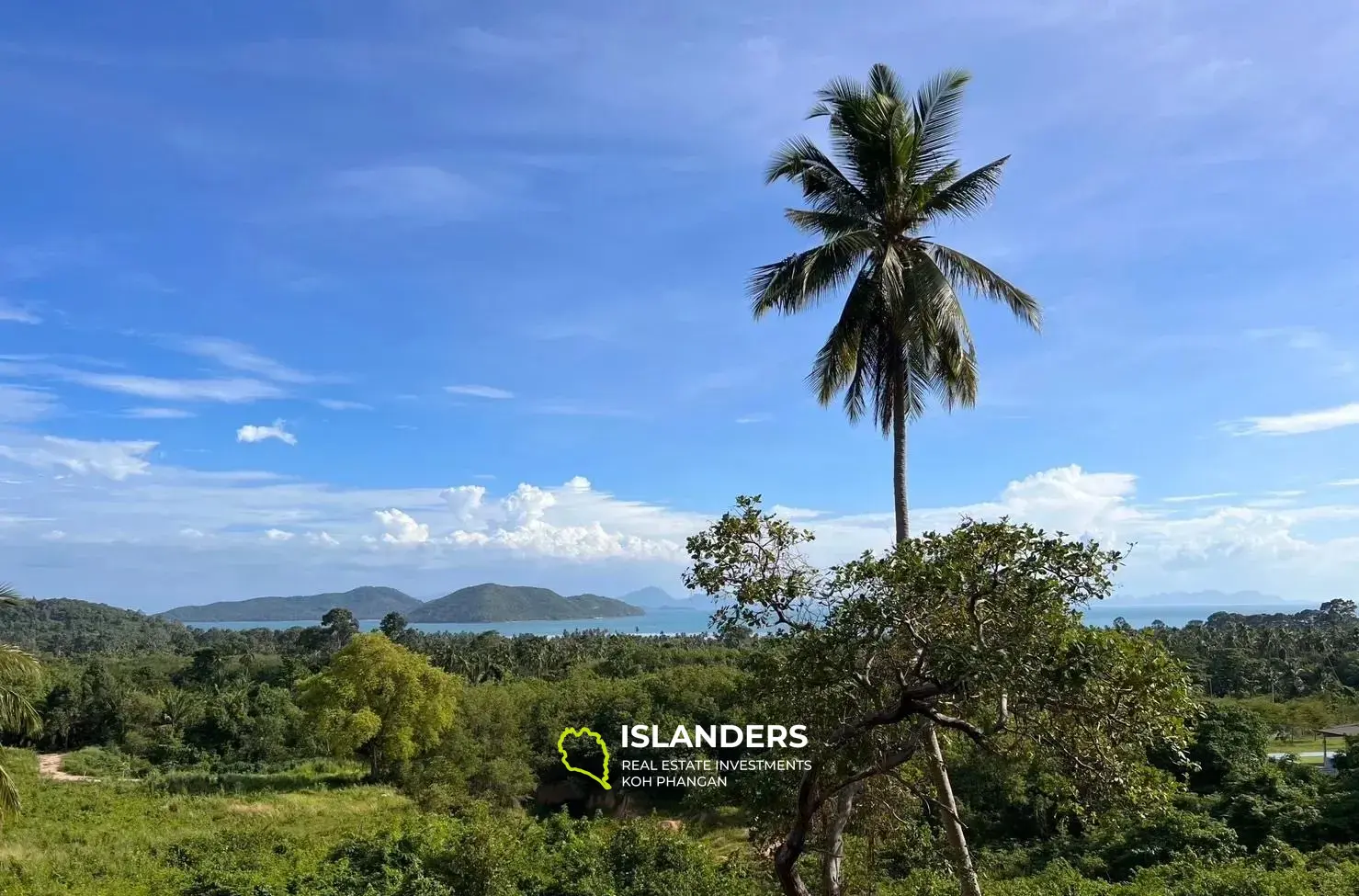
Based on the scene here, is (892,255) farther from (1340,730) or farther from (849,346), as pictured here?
(1340,730)

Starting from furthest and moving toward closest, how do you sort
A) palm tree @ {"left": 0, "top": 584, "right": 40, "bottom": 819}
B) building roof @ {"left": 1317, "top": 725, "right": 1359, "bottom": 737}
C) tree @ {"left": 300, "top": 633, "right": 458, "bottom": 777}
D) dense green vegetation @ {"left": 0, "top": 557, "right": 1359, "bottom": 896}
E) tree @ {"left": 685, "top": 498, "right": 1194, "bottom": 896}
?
1. building roof @ {"left": 1317, "top": 725, "right": 1359, "bottom": 737}
2. tree @ {"left": 300, "top": 633, "right": 458, "bottom": 777}
3. palm tree @ {"left": 0, "top": 584, "right": 40, "bottom": 819}
4. dense green vegetation @ {"left": 0, "top": 557, "right": 1359, "bottom": 896}
5. tree @ {"left": 685, "top": 498, "right": 1194, "bottom": 896}

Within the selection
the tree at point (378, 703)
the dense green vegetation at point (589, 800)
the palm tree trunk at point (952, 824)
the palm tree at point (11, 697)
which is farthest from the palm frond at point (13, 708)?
the tree at point (378, 703)

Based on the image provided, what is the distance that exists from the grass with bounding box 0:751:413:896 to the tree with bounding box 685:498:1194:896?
9889mm

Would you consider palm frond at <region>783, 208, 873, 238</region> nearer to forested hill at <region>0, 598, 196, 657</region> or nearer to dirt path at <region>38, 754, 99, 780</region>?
dirt path at <region>38, 754, 99, 780</region>

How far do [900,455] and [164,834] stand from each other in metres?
17.5

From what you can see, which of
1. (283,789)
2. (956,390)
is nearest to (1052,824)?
(956,390)

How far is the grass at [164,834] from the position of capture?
43.0ft

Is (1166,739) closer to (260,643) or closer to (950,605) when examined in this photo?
(950,605)

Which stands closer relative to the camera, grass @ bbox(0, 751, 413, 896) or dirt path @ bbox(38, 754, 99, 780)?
grass @ bbox(0, 751, 413, 896)

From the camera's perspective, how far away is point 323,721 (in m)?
24.4

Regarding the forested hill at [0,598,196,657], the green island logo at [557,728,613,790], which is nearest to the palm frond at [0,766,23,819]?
the green island logo at [557,728,613,790]

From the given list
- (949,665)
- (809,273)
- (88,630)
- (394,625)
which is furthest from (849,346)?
(88,630)

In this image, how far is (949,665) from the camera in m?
5.48

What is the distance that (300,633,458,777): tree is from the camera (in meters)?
24.5
